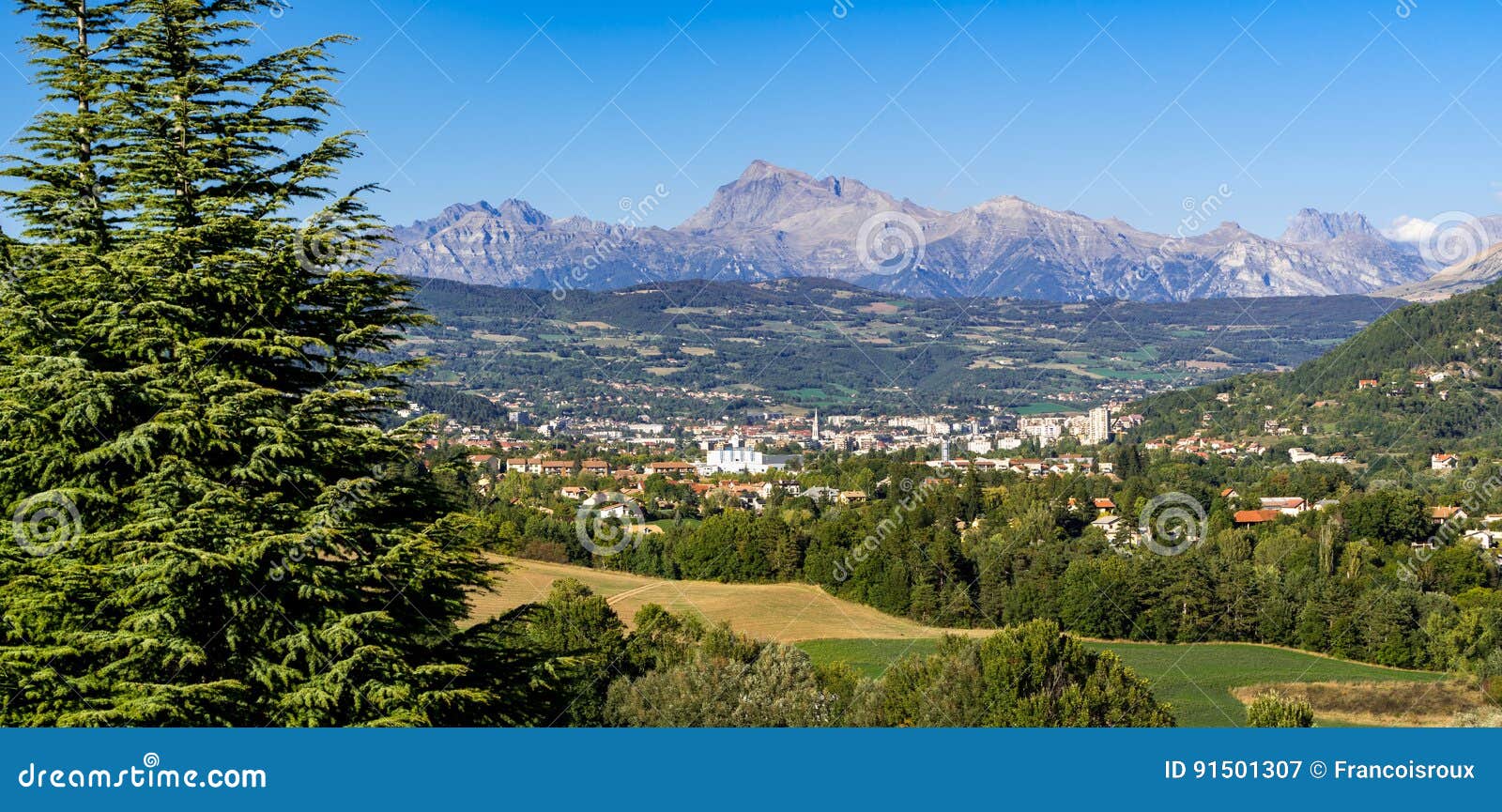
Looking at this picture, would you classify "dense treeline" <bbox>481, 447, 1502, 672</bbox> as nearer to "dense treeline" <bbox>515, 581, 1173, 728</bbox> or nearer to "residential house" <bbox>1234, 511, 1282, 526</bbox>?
"residential house" <bbox>1234, 511, 1282, 526</bbox>

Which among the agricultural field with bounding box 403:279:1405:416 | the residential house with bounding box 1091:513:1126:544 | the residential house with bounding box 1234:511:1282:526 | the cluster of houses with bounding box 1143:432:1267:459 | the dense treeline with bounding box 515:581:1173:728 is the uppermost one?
the agricultural field with bounding box 403:279:1405:416

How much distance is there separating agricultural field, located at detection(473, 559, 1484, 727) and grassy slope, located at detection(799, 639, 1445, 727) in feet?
0.10

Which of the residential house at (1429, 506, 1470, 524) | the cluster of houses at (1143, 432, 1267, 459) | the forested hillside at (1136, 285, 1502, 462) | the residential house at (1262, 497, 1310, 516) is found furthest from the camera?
the forested hillside at (1136, 285, 1502, 462)

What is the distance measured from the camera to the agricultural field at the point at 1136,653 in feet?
102

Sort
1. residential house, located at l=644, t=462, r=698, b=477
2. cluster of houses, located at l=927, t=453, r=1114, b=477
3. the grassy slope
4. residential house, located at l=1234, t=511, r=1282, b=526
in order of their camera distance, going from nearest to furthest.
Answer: the grassy slope
residential house, located at l=1234, t=511, r=1282, b=526
cluster of houses, located at l=927, t=453, r=1114, b=477
residential house, located at l=644, t=462, r=698, b=477

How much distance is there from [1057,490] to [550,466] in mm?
32948

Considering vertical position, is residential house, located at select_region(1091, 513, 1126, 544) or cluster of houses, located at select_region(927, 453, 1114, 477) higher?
cluster of houses, located at select_region(927, 453, 1114, 477)

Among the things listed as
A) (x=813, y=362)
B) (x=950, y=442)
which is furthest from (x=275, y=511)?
(x=813, y=362)

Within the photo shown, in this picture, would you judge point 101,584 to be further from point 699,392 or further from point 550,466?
point 699,392

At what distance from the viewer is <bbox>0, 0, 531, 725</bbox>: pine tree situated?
794 cm

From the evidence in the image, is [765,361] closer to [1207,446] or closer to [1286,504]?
[1207,446]

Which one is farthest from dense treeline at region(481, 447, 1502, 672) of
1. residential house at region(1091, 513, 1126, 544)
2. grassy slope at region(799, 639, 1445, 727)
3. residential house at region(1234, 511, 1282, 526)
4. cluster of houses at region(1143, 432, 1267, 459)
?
cluster of houses at region(1143, 432, 1267, 459)

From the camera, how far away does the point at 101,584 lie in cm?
807

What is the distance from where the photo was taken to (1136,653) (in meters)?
39.6
